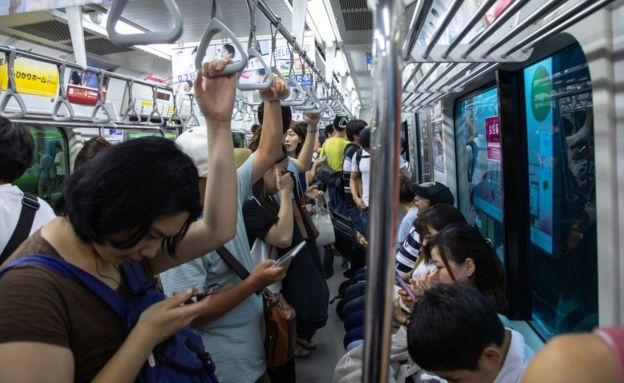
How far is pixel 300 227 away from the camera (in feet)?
7.79

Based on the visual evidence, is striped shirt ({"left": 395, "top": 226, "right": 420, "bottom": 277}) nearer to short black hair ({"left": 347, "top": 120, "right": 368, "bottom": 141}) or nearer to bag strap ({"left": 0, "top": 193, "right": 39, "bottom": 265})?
bag strap ({"left": 0, "top": 193, "right": 39, "bottom": 265})

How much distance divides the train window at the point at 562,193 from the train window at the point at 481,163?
0.98 feet

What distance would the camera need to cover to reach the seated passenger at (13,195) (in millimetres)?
1553

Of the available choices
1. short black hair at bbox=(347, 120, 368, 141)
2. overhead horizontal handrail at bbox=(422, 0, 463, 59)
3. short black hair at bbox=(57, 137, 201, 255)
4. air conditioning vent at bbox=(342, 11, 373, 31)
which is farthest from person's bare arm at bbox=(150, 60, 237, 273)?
short black hair at bbox=(347, 120, 368, 141)

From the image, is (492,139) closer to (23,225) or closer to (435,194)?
(435,194)

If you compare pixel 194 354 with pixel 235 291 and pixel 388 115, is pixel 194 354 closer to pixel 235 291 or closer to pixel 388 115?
pixel 235 291

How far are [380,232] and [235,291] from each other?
1145 mm

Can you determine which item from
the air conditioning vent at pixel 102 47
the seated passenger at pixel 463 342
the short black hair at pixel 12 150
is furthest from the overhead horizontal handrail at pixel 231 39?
the air conditioning vent at pixel 102 47

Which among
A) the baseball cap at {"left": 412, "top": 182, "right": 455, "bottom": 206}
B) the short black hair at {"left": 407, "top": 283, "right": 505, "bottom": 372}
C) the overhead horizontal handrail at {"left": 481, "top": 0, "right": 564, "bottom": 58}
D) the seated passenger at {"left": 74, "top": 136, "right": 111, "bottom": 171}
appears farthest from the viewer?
the baseball cap at {"left": 412, "top": 182, "right": 455, "bottom": 206}

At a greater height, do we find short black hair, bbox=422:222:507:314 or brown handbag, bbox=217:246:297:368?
short black hair, bbox=422:222:507:314

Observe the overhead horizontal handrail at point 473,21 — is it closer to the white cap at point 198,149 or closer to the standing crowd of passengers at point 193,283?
the standing crowd of passengers at point 193,283

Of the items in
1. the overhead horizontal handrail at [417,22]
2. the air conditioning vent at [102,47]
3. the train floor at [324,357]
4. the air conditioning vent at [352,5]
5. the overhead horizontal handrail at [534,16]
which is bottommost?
the train floor at [324,357]

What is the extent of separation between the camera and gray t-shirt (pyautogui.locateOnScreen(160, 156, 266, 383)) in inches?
56.5

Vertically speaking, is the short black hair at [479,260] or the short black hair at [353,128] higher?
the short black hair at [353,128]
